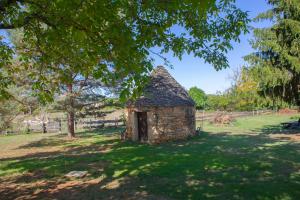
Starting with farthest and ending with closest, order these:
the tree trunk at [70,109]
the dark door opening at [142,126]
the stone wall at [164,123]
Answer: the tree trunk at [70,109], the dark door opening at [142,126], the stone wall at [164,123]

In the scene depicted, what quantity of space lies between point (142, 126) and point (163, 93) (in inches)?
111

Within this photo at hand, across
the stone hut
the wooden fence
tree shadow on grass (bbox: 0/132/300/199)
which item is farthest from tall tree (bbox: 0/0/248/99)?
the wooden fence

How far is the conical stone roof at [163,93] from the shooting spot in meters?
Answer: 21.0

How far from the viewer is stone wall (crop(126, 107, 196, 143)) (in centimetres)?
2072

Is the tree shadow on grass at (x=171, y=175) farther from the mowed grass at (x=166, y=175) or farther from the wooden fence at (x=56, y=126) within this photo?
the wooden fence at (x=56, y=126)

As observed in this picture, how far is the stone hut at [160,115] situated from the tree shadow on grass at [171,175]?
4.39 meters

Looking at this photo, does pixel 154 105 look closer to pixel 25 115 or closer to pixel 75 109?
pixel 75 109

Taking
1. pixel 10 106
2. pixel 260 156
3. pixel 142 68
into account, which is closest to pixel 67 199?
pixel 142 68

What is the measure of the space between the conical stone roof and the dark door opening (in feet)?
3.72

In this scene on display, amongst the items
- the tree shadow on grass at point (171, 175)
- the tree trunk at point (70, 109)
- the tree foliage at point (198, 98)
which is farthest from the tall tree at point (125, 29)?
the tree foliage at point (198, 98)

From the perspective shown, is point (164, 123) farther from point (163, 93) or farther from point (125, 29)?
point (125, 29)

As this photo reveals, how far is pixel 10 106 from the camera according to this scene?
2425 centimetres

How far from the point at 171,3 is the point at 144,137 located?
1668 cm

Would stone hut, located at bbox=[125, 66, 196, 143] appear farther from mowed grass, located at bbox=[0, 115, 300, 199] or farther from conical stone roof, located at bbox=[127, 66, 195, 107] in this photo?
mowed grass, located at bbox=[0, 115, 300, 199]
